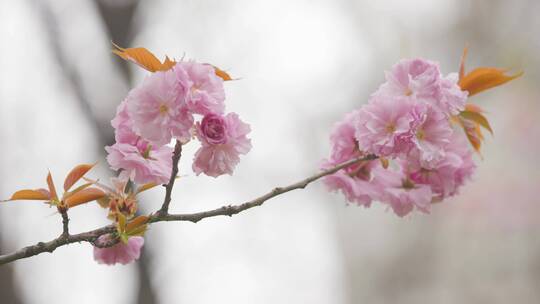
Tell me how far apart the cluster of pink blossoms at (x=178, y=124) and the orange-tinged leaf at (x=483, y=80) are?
11.4 inches

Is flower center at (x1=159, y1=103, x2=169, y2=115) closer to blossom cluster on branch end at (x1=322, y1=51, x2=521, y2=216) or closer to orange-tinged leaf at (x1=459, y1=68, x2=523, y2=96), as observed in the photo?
blossom cluster on branch end at (x1=322, y1=51, x2=521, y2=216)

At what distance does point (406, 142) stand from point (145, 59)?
0.27 metres

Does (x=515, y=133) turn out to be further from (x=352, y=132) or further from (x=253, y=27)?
(x=352, y=132)

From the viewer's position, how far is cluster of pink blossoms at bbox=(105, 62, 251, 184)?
607 mm

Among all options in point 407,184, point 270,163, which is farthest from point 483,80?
point 270,163

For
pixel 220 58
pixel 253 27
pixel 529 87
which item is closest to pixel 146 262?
pixel 220 58

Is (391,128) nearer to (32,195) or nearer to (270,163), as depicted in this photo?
(32,195)

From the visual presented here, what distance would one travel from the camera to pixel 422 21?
3680 millimetres

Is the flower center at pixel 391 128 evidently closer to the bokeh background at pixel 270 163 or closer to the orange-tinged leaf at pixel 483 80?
the orange-tinged leaf at pixel 483 80

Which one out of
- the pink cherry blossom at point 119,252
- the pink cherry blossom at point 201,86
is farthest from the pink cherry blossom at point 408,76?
the pink cherry blossom at point 119,252

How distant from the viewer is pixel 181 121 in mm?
608

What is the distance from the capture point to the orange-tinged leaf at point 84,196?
660mm

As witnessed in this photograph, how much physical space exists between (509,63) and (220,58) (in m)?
1.41

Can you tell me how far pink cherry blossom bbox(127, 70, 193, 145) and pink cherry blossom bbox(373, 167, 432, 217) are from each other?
0.31m
